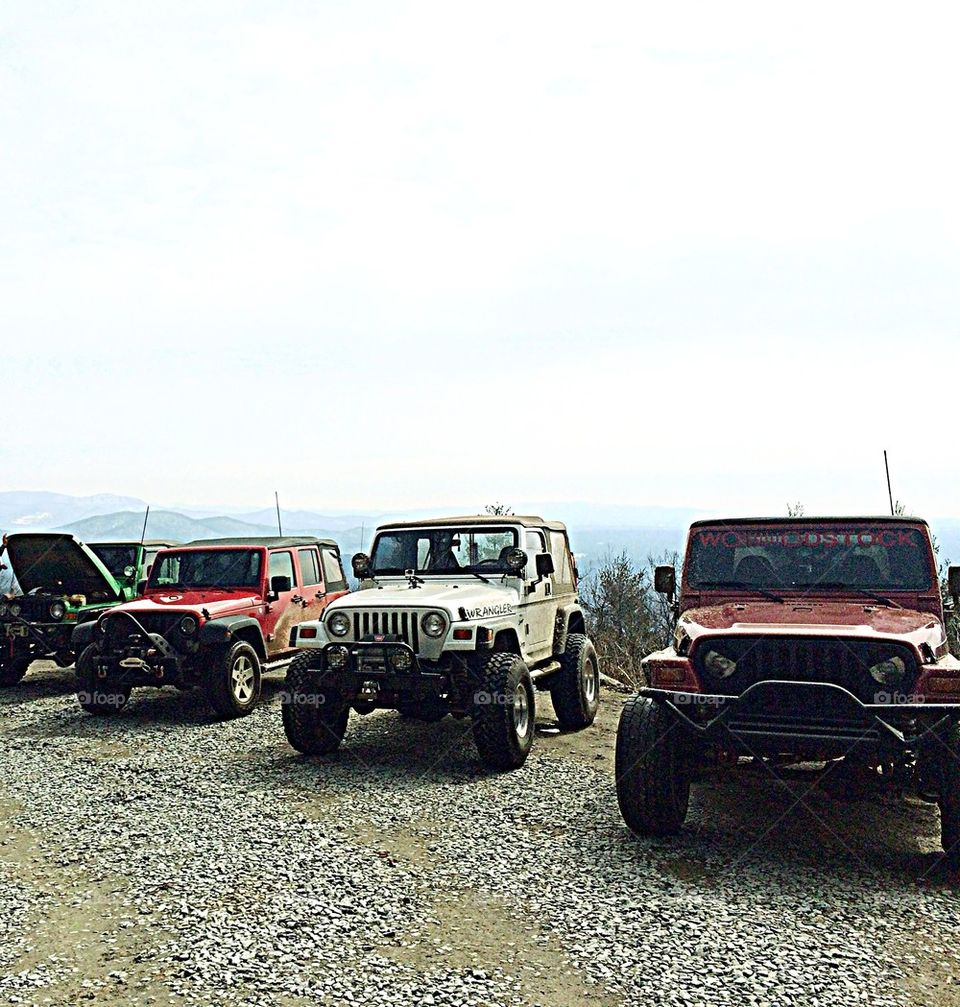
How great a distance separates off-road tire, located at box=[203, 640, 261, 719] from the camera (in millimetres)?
10602

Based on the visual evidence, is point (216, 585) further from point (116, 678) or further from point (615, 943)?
point (615, 943)

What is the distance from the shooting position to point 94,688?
10953 millimetres

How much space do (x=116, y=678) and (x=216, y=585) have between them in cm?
184

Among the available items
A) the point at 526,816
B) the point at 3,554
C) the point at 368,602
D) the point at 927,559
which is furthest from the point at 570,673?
the point at 3,554

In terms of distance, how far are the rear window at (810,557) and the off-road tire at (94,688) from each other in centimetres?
709

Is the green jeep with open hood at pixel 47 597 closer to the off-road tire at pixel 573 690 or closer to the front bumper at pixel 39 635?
the front bumper at pixel 39 635

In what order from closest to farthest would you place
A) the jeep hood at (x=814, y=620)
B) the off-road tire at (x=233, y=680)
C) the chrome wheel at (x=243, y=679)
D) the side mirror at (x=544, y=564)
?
the jeep hood at (x=814, y=620)
the side mirror at (x=544, y=564)
the off-road tire at (x=233, y=680)
the chrome wheel at (x=243, y=679)

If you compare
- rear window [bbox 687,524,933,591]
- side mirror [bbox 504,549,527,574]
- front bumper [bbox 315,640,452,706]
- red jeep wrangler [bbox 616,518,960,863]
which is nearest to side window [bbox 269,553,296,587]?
front bumper [bbox 315,640,452,706]

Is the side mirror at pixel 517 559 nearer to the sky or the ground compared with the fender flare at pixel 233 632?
nearer to the sky

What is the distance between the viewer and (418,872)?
5.77 m

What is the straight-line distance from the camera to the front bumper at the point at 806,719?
542 cm

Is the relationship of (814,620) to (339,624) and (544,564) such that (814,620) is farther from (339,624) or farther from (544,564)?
(339,624)

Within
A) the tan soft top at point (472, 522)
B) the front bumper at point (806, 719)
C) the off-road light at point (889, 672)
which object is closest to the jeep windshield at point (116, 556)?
the tan soft top at point (472, 522)

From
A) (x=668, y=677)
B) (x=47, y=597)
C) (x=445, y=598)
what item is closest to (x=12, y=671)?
(x=47, y=597)
